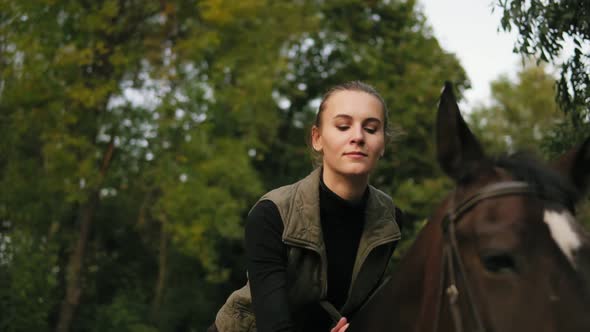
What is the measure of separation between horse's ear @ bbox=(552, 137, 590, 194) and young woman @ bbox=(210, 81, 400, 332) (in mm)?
1024

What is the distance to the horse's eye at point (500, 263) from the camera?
205 cm

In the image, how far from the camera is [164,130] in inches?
716

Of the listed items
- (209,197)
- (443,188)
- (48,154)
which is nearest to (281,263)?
(48,154)

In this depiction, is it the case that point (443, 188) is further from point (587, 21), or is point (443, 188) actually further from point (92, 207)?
point (587, 21)

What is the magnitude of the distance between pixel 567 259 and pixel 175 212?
54.9ft

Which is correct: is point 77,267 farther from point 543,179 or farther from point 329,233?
point 543,179

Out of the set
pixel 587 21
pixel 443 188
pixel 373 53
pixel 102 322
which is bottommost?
pixel 102 322

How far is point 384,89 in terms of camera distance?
22703 mm

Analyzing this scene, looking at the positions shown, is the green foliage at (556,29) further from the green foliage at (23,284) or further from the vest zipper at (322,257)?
the green foliage at (23,284)

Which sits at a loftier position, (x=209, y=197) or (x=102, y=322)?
(x=209, y=197)

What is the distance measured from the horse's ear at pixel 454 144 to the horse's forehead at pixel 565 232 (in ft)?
1.08

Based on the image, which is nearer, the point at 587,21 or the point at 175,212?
the point at 587,21

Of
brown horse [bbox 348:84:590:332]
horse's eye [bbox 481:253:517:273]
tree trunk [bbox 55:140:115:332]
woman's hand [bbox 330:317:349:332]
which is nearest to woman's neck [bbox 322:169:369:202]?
woman's hand [bbox 330:317:349:332]

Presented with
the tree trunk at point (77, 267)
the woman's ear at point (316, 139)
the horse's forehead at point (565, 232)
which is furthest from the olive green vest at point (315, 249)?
the tree trunk at point (77, 267)
